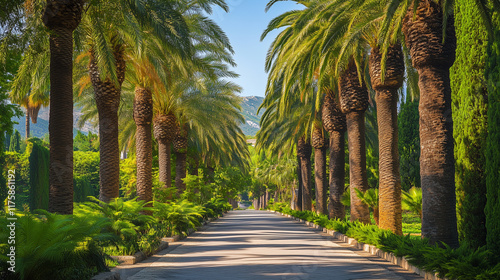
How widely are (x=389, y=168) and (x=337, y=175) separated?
784cm

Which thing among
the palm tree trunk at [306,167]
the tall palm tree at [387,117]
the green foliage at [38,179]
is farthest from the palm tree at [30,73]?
the palm tree trunk at [306,167]

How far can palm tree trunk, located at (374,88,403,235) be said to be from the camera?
16297 mm

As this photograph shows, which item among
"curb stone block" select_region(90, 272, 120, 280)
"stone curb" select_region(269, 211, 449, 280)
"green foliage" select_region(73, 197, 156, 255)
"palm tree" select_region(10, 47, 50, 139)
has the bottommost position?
"stone curb" select_region(269, 211, 449, 280)

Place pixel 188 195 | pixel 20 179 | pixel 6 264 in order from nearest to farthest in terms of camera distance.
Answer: pixel 6 264, pixel 188 195, pixel 20 179

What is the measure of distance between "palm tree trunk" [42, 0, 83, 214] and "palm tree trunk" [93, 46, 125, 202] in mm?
4495

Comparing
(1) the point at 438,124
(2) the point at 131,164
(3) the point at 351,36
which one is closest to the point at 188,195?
(2) the point at 131,164

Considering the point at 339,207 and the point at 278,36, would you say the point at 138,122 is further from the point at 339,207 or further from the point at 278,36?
the point at 339,207

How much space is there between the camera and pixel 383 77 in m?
14.8

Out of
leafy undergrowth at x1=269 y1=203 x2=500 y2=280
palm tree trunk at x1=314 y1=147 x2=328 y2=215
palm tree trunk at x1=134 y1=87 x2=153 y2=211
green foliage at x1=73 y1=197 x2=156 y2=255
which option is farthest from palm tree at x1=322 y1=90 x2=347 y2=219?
green foliage at x1=73 y1=197 x2=156 y2=255

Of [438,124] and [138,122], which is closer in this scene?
[438,124]

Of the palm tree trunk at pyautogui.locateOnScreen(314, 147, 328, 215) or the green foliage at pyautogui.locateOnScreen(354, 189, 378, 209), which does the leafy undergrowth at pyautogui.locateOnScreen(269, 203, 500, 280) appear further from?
the palm tree trunk at pyautogui.locateOnScreen(314, 147, 328, 215)

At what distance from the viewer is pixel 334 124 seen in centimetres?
2470

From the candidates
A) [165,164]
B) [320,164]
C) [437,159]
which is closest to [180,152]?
[165,164]

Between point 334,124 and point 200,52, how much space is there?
709cm
